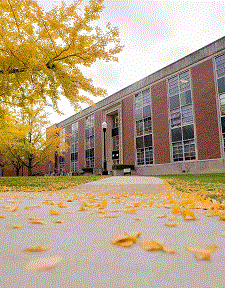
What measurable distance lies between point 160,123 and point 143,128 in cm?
262

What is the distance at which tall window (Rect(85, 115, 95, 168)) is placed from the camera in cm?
3142

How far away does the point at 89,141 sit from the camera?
32188 mm

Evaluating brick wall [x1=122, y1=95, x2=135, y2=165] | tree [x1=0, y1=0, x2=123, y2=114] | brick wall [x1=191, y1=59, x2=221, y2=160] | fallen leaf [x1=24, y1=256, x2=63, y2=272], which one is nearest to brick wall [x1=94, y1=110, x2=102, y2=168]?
brick wall [x1=122, y1=95, x2=135, y2=165]

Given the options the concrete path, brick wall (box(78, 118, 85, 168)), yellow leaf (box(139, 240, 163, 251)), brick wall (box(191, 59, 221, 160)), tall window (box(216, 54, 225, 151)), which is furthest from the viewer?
brick wall (box(78, 118, 85, 168))

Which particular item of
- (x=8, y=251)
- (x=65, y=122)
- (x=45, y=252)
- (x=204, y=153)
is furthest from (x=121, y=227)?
(x=65, y=122)

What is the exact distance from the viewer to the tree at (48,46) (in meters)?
5.19

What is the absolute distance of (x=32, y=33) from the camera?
5590mm

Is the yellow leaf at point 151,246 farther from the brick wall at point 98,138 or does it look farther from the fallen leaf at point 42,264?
the brick wall at point 98,138

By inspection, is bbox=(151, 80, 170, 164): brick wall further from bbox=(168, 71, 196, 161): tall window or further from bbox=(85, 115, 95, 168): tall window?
bbox=(85, 115, 95, 168): tall window

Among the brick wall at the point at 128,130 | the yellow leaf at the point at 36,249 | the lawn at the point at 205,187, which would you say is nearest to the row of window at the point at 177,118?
the brick wall at the point at 128,130

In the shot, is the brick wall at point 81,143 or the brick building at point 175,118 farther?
the brick wall at point 81,143

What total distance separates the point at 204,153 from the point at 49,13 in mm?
16343

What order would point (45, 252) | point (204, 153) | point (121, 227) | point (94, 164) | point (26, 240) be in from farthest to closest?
1. point (94, 164)
2. point (204, 153)
3. point (121, 227)
4. point (26, 240)
5. point (45, 252)

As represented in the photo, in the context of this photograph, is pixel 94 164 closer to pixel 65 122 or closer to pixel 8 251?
pixel 65 122
